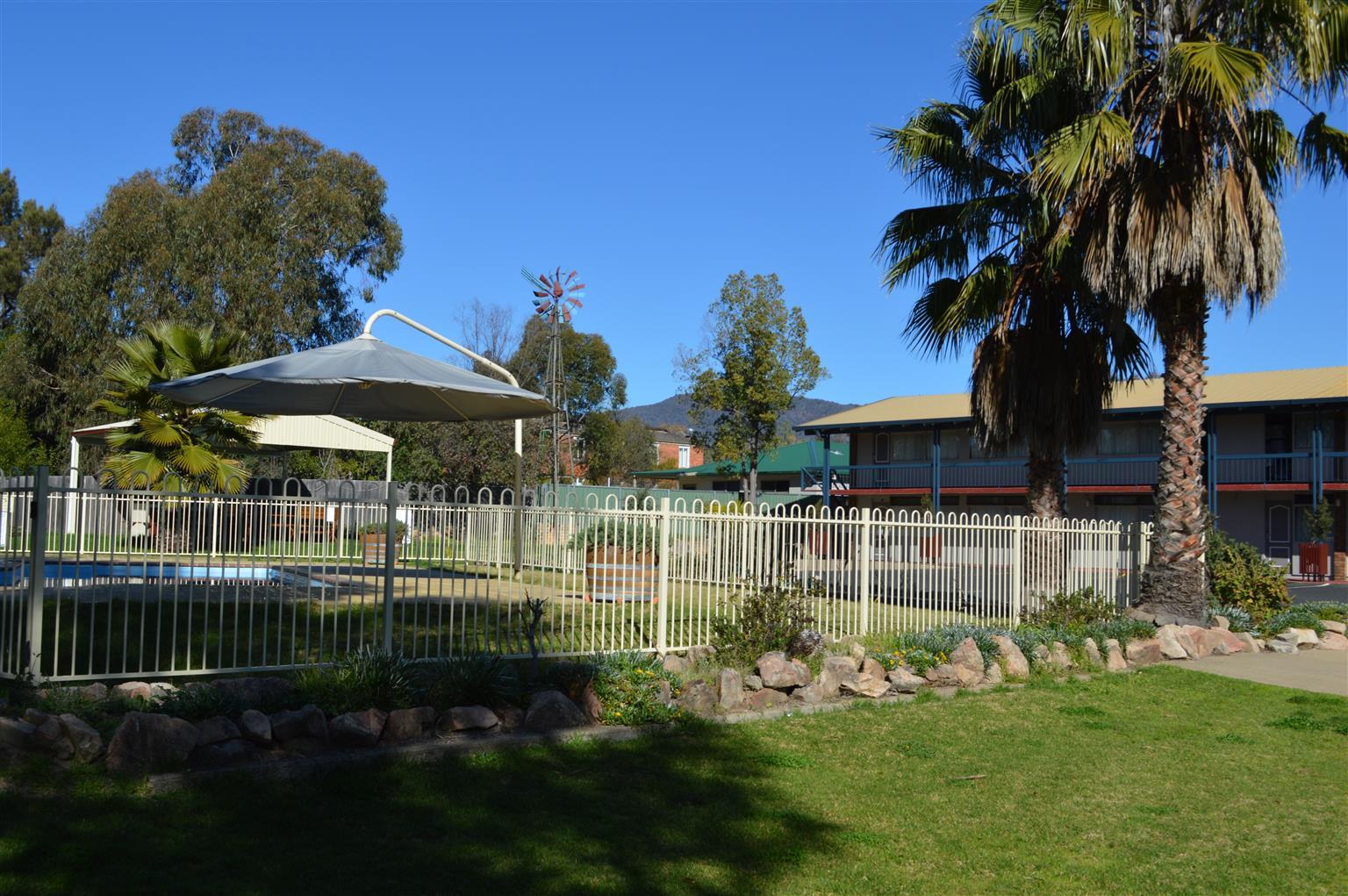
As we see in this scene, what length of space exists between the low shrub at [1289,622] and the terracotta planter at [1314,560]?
1653 centimetres

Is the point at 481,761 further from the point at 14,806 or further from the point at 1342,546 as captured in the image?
the point at 1342,546

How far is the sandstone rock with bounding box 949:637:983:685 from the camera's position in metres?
9.97

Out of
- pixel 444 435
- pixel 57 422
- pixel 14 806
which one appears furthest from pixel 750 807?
pixel 57 422

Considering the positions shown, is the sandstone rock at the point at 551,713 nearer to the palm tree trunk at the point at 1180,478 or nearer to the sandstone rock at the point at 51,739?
the sandstone rock at the point at 51,739

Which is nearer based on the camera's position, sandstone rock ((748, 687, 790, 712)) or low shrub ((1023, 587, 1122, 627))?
sandstone rock ((748, 687, 790, 712))

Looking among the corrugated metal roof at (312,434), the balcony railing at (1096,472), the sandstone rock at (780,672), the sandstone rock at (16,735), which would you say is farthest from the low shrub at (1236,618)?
the corrugated metal roof at (312,434)

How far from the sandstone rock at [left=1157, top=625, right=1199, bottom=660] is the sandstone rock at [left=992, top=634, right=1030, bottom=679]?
242cm

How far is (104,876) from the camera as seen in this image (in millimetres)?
4484

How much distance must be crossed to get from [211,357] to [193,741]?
15847mm

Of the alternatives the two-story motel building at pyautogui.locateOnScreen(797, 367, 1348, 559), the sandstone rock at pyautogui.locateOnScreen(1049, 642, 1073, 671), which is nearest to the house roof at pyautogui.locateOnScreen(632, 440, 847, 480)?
the two-story motel building at pyautogui.locateOnScreen(797, 367, 1348, 559)

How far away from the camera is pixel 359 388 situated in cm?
939

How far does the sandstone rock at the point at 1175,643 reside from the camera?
39.4 ft

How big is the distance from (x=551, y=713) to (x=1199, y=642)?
859cm

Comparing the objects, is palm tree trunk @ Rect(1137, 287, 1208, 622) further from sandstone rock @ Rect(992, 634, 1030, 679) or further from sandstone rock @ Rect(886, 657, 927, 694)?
sandstone rock @ Rect(886, 657, 927, 694)
